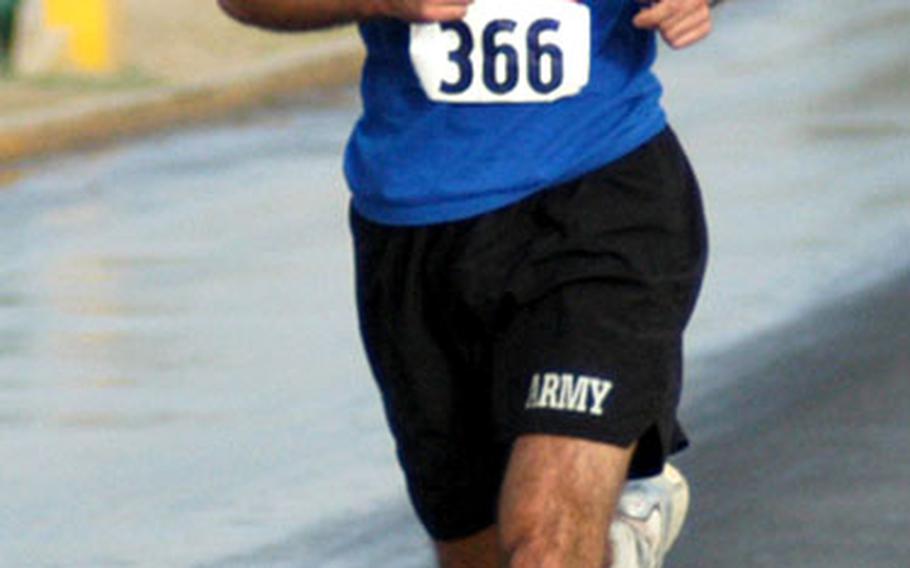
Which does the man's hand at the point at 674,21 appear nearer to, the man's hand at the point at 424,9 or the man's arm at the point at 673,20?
the man's arm at the point at 673,20

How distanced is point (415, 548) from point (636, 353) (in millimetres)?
2318

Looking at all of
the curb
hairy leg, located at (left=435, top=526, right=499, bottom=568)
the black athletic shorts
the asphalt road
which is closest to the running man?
the black athletic shorts

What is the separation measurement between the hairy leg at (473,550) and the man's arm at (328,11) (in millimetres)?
845

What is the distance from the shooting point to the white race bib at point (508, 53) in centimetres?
482

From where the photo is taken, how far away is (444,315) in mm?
4906

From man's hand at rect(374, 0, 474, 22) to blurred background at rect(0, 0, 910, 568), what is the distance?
7.69 ft

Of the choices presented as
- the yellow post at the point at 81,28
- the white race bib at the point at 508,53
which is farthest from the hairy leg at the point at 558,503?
the yellow post at the point at 81,28

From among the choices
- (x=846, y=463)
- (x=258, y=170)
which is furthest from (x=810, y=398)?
(x=258, y=170)

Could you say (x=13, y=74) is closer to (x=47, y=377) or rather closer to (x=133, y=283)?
(x=133, y=283)

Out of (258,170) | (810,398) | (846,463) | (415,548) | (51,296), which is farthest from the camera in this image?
(258,170)

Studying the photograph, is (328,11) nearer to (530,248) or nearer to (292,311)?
(530,248)

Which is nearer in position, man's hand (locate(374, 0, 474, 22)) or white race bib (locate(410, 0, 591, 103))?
man's hand (locate(374, 0, 474, 22))

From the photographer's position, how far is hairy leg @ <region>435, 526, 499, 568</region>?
5.18m

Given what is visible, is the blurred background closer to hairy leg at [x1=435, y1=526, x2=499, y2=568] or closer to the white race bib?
hairy leg at [x1=435, y1=526, x2=499, y2=568]
